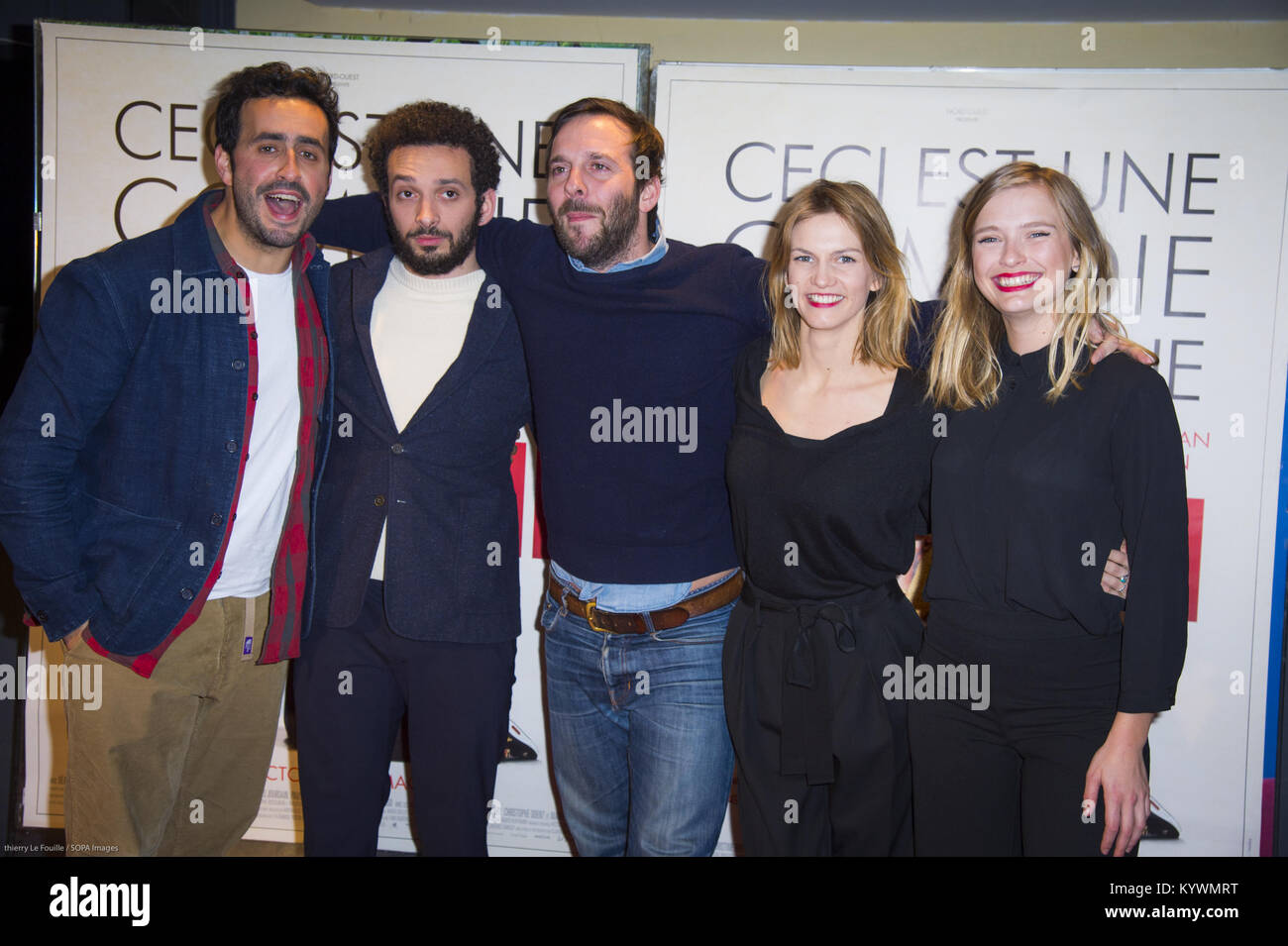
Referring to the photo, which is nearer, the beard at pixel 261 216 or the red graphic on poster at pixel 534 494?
the beard at pixel 261 216

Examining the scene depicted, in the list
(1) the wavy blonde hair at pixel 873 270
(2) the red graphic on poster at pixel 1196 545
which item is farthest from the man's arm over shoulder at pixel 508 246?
(2) the red graphic on poster at pixel 1196 545

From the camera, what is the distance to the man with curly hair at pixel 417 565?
246 cm

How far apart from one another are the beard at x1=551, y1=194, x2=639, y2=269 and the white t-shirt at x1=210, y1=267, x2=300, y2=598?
2.86 ft

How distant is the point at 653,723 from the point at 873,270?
4.76ft

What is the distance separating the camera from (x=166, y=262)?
7.83 feet

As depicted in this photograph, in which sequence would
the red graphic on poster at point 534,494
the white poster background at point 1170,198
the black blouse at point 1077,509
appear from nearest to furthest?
the black blouse at point 1077,509, the white poster background at point 1170,198, the red graphic on poster at point 534,494

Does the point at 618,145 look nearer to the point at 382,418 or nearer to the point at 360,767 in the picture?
the point at 382,418

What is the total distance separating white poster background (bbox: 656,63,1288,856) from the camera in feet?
10.7

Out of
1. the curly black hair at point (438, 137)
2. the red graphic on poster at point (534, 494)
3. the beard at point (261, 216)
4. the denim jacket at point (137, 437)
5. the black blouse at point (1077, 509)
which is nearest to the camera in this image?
the black blouse at point (1077, 509)

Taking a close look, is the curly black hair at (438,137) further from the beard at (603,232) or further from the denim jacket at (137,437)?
the denim jacket at (137,437)

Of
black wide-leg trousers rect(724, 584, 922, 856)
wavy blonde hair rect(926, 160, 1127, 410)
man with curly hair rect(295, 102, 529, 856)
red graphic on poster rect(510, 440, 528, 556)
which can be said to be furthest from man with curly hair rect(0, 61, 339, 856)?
wavy blonde hair rect(926, 160, 1127, 410)

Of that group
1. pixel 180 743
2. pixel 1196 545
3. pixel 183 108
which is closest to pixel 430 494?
pixel 180 743

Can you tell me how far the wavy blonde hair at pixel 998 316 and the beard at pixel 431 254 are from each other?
1444 mm
